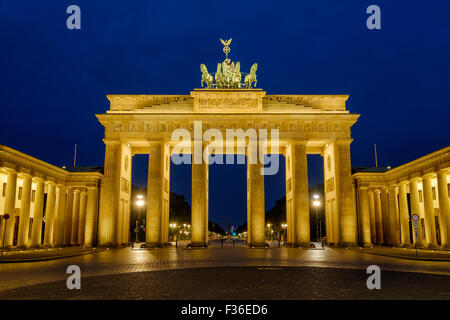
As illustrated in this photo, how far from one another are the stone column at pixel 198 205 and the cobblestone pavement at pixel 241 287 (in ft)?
95.4

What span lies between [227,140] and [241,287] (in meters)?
34.6

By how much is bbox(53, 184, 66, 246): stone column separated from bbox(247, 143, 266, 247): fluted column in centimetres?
2224

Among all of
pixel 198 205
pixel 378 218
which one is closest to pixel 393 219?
pixel 378 218

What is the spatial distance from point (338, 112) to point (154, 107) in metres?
22.0

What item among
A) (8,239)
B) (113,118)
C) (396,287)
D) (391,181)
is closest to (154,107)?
(113,118)

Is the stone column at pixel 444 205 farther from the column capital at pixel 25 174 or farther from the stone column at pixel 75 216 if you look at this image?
the stone column at pixel 75 216

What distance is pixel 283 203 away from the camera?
116625 mm

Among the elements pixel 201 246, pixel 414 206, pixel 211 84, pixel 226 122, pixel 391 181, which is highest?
pixel 211 84

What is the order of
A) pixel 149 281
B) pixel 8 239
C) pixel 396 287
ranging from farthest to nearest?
pixel 8 239, pixel 149 281, pixel 396 287

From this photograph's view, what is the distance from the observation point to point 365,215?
45.9 metres

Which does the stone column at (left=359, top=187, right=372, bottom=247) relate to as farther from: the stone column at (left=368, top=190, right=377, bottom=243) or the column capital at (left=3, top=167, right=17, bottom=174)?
the column capital at (left=3, top=167, right=17, bottom=174)

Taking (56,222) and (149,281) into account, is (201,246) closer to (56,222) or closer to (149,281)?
(56,222)

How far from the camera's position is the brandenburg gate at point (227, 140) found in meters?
44.3

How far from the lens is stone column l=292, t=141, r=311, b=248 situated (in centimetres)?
4403
